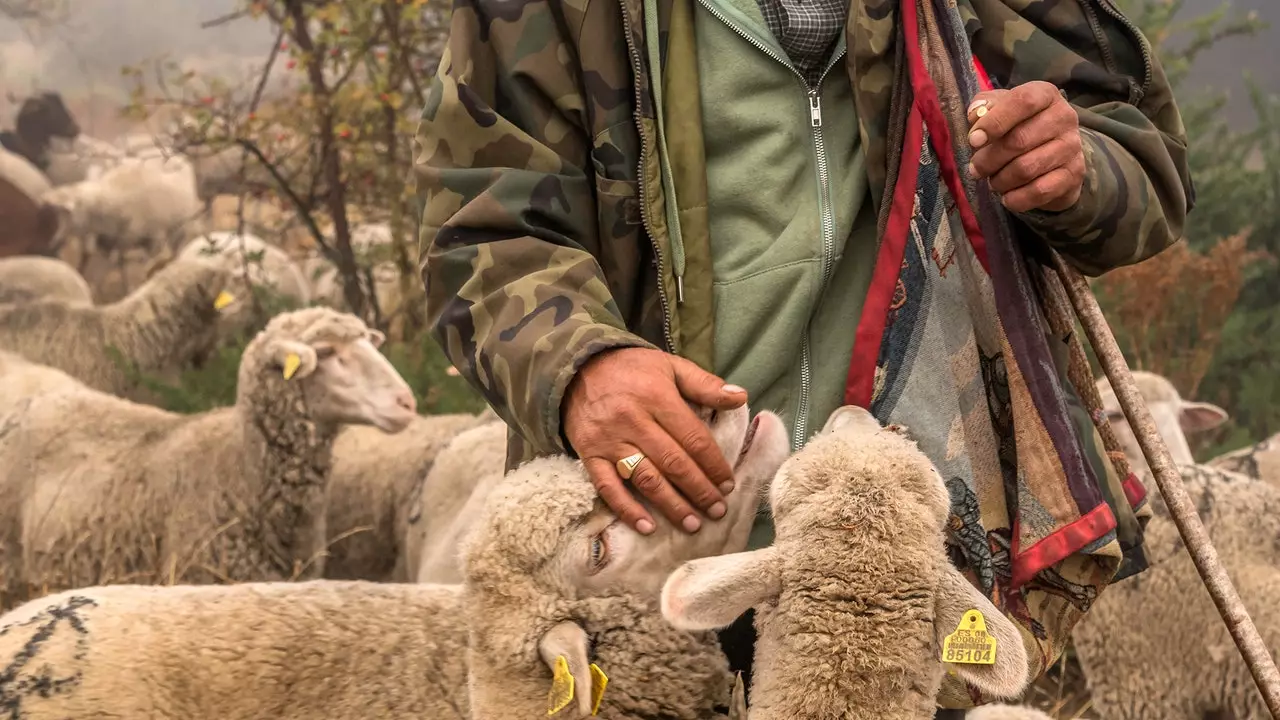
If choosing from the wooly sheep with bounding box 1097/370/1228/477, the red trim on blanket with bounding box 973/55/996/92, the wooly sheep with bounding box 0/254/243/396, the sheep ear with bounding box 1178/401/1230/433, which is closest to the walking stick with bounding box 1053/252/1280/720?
the red trim on blanket with bounding box 973/55/996/92

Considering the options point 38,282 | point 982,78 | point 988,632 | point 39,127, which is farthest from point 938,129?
point 39,127

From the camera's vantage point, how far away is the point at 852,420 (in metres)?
1.76

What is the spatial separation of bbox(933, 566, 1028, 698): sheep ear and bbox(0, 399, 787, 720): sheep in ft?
1.05

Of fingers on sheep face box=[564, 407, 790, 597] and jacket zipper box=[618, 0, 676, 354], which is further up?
jacket zipper box=[618, 0, 676, 354]

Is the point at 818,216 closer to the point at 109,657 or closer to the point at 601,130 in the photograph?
the point at 601,130

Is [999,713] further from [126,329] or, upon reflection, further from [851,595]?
[126,329]

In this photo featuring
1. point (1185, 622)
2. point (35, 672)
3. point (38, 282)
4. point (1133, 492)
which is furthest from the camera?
point (38, 282)

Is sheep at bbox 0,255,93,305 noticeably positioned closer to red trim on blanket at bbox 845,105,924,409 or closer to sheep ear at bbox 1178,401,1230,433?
sheep ear at bbox 1178,401,1230,433

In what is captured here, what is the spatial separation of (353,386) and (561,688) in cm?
299

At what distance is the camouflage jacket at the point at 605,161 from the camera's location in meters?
1.71

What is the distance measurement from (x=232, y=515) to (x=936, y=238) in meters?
3.40

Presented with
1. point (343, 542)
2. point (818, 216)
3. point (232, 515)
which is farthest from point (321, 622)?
point (343, 542)

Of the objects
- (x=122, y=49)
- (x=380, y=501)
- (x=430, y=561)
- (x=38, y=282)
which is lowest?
(x=380, y=501)

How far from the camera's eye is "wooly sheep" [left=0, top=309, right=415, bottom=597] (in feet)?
14.5
